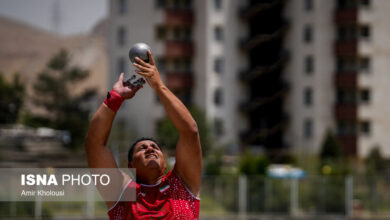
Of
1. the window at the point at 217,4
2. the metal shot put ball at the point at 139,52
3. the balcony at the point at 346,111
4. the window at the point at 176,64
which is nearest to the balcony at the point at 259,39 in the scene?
the window at the point at 217,4

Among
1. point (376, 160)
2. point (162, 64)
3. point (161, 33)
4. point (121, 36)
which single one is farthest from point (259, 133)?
point (121, 36)

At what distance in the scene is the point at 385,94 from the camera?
58219 millimetres

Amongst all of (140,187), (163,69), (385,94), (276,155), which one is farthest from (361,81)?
(140,187)

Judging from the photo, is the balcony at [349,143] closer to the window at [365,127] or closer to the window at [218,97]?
the window at [365,127]

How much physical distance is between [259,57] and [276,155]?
8.49 metres

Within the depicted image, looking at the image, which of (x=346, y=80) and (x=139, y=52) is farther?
(x=346, y=80)

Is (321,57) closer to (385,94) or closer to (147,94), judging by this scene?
(385,94)

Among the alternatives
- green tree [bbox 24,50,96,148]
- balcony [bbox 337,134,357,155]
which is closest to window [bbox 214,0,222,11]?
balcony [bbox 337,134,357,155]

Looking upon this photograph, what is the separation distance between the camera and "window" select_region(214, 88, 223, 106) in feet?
199

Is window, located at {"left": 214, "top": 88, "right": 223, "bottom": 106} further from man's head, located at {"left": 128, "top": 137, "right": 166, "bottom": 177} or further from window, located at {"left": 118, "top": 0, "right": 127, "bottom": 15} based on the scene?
man's head, located at {"left": 128, "top": 137, "right": 166, "bottom": 177}

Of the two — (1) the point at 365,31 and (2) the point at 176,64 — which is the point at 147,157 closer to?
(1) the point at 365,31

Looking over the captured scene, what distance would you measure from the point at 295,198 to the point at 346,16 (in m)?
22.7

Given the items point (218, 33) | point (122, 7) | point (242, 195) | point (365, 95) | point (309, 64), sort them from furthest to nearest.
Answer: point (122, 7), point (218, 33), point (309, 64), point (365, 95), point (242, 195)

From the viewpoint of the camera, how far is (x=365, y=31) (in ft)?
190
